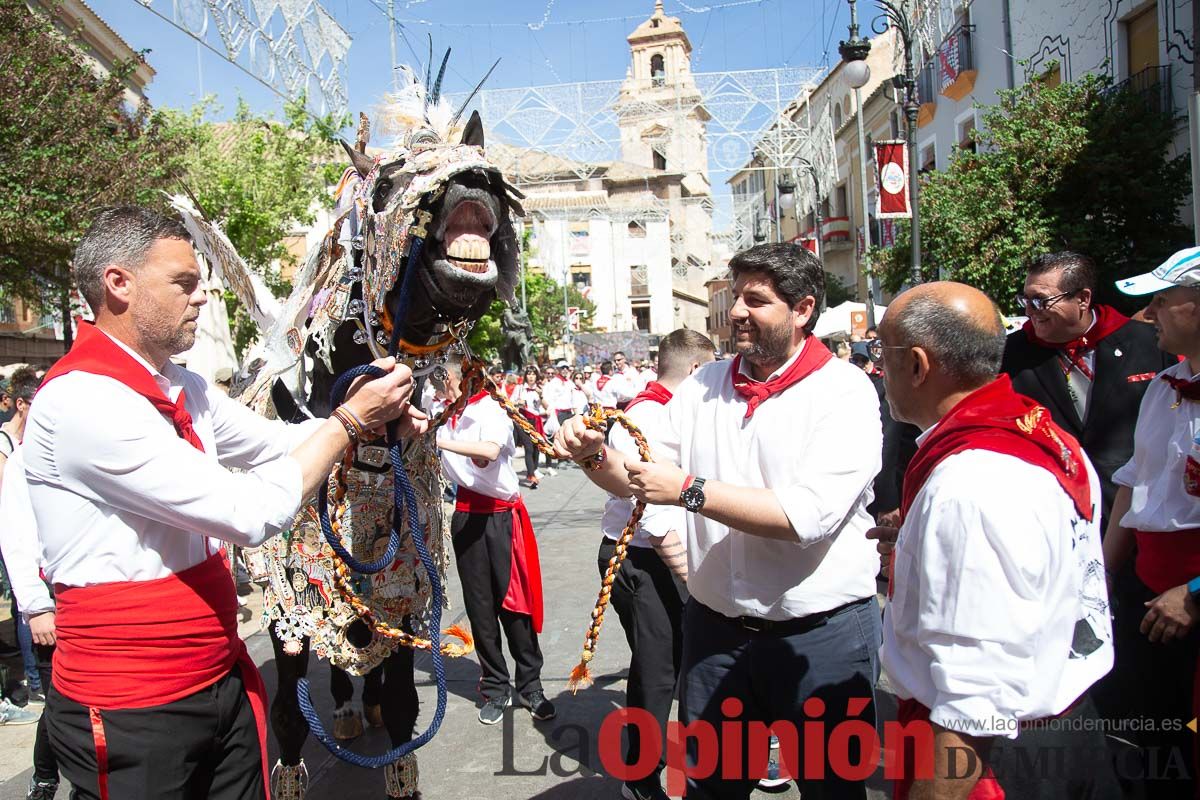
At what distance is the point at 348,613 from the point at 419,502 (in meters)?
0.50

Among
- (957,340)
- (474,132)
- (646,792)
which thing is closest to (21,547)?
(474,132)

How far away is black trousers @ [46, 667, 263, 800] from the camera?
2.31 metres

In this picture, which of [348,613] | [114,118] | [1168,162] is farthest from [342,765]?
[1168,162]

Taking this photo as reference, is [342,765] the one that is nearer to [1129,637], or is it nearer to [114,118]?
[1129,637]

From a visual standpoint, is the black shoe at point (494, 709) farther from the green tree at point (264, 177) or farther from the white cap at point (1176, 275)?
the green tree at point (264, 177)

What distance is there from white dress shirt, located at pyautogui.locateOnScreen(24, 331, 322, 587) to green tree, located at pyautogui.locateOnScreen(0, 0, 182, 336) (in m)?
8.29

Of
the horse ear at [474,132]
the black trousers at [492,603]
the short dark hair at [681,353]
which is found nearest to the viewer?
the horse ear at [474,132]

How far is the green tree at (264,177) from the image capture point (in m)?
18.6

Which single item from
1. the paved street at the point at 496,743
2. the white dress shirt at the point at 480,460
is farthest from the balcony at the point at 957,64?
the white dress shirt at the point at 480,460

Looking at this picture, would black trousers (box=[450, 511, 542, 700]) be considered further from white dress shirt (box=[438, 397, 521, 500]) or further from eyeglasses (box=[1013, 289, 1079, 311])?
eyeglasses (box=[1013, 289, 1079, 311])

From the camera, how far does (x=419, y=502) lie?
353 cm

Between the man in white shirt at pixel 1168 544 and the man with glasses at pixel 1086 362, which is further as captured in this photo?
the man with glasses at pixel 1086 362

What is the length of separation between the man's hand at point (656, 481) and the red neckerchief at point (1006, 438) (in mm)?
644

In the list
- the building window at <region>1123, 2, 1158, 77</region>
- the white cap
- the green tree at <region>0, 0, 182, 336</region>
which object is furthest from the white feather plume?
the building window at <region>1123, 2, 1158, 77</region>
